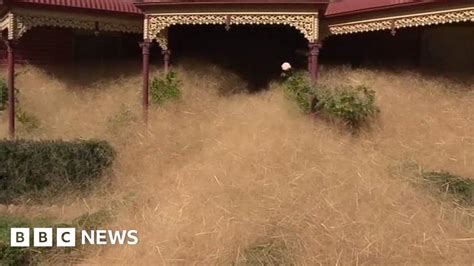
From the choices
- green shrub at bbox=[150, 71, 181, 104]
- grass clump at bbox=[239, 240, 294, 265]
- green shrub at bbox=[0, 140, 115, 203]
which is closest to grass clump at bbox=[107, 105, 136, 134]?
green shrub at bbox=[150, 71, 181, 104]

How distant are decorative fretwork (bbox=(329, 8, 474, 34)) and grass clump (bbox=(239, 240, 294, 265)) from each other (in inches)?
234

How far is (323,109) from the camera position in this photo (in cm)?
1009

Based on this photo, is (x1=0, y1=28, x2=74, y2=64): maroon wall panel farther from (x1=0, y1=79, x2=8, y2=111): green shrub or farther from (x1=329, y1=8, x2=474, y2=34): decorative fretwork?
(x1=329, y1=8, x2=474, y2=34): decorative fretwork

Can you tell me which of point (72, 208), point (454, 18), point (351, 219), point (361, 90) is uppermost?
point (454, 18)

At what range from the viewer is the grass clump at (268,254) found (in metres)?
5.55

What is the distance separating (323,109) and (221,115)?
207 centimetres

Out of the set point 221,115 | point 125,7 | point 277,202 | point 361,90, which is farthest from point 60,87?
point 277,202

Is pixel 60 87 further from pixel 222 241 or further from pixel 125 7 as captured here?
pixel 222 241

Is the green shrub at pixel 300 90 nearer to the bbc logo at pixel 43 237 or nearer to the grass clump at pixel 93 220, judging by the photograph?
the grass clump at pixel 93 220

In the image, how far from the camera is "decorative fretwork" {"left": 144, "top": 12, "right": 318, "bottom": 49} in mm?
11062

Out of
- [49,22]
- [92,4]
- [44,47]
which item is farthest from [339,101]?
[44,47]

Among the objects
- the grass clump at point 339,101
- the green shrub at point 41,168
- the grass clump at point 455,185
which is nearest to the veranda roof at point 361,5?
the grass clump at point 339,101

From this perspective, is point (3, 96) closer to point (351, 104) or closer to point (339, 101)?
point (339, 101)

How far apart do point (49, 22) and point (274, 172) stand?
680 centimetres
